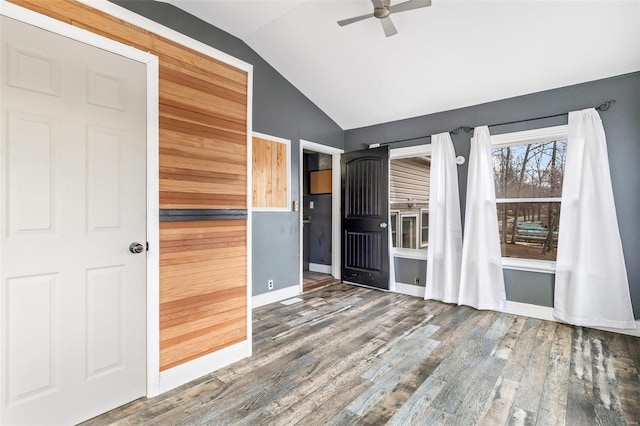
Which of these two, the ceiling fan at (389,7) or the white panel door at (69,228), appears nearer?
the white panel door at (69,228)

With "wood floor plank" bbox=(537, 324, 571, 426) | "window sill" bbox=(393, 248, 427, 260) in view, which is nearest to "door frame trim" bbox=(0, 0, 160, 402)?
"wood floor plank" bbox=(537, 324, 571, 426)

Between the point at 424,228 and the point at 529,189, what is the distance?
4.74 feet

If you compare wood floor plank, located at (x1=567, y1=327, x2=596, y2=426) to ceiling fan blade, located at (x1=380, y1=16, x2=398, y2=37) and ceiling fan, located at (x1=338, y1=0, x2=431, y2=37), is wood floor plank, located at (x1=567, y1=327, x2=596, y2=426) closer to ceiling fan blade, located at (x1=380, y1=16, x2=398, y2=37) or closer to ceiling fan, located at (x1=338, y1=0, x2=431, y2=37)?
ceiling fan, located at (x1=338, y1=0, x2=431, y2=37)

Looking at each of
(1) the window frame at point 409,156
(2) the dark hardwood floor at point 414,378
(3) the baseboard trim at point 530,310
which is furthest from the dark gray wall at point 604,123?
(2) the dark hardwood floor at point 414,378

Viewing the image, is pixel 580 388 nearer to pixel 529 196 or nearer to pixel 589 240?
pixel 589 240

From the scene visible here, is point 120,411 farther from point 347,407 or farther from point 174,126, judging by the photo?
point 174,126

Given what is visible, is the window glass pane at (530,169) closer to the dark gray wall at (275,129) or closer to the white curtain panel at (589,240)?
the white curtain panel at (589,240)

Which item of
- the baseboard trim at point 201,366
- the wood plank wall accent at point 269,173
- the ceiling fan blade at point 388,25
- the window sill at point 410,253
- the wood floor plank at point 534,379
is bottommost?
the wood floor plank at point 534,379

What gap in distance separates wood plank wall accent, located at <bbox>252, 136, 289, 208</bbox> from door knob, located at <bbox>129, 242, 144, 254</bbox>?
1.98m

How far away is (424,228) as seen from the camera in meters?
4.63

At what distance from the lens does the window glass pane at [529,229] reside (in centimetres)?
360

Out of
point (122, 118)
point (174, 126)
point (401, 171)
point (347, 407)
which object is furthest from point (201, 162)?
point (401, 171)

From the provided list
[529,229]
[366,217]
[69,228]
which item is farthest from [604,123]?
[69,228]

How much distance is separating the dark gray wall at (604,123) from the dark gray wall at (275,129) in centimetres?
196
